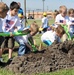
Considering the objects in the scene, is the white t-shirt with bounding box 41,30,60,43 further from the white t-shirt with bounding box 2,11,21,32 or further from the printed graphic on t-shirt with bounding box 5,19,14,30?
the printed graphic on t-shirt with bounding box 5,19,14,30

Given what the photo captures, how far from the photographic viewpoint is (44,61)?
7.11 meters

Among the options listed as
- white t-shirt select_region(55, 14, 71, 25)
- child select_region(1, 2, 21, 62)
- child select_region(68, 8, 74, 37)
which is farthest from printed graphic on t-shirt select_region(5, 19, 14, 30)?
child select_region(68, 8, 74, 37)

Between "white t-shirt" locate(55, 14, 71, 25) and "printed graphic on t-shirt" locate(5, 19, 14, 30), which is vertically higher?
"printed graphic on t-shirt" locate(5, 19, 14, 30)

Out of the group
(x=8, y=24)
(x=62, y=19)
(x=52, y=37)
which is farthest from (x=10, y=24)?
(x=62, y=19)

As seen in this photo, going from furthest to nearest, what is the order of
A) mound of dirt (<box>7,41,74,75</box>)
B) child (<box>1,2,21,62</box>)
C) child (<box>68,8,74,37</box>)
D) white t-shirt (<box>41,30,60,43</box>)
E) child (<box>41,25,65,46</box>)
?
child (<box>68,8,74,37</box>), white t-shirt (<box>41,30,60,43</box>), child (<box>1,2,21,62</box>), child (<box>41,25,65,46</box>), mound of dirt (<box>7,41,74,75</box>)

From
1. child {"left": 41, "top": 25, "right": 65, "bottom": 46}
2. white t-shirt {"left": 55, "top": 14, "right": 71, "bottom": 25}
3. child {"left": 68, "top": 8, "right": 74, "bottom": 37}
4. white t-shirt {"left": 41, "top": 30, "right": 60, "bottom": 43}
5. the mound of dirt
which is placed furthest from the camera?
child {"left": 68, "top": 8, "right": 74, "bottom": 37}

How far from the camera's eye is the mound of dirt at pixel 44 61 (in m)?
6.91

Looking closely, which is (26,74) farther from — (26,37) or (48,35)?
(48,35)

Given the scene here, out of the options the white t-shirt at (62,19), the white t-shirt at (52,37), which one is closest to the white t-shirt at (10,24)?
the white t-shirt at (52,37)

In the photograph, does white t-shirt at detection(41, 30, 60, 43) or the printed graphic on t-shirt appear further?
white t-shirt at detection(41, 30, 60, 43)

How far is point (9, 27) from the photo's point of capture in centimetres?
935

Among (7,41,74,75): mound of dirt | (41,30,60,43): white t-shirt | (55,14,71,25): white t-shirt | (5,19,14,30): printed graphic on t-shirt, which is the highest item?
(5,19,14,30): printed graphic on t-shirt

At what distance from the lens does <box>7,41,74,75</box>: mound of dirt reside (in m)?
6.91

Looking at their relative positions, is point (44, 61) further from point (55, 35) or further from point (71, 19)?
point (71, 19)
